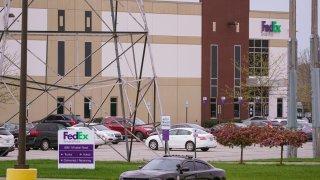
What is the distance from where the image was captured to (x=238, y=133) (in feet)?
109

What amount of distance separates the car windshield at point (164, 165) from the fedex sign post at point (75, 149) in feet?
22.4

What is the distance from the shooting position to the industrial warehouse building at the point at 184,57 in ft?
240

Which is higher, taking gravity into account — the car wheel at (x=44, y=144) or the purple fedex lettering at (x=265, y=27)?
the purple fedex lettering at (x=265, y=27)

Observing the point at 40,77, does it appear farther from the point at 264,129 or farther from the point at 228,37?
the point at 264,129

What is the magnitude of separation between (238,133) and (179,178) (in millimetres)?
11945

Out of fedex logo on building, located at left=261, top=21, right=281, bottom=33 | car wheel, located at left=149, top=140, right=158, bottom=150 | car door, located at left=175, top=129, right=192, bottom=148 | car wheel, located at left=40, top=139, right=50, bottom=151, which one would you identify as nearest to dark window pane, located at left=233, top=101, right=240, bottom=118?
fedex logo on building, located at left=261, top=21, right=281, bottom=33

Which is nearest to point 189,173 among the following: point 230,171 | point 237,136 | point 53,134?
point 230,171

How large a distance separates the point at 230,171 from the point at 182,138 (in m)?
17.9

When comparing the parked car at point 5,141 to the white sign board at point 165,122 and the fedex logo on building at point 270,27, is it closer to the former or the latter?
the white sign board at point 165,122

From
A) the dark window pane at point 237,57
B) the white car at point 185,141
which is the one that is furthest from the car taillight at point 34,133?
the dark window pane at point 237,57

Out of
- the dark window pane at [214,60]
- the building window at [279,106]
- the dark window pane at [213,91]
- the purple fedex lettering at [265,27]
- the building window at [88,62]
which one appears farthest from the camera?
the building window at [279,106]

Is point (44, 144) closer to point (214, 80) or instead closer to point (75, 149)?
point (75, 149)

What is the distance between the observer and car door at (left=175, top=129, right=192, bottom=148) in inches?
1832

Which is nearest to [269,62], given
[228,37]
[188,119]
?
[228,37]
